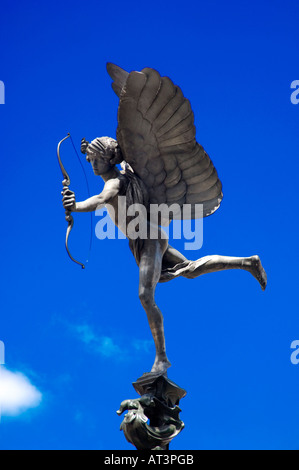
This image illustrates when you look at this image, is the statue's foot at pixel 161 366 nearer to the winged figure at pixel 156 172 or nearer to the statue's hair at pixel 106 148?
the winged figure at pixel 156 172

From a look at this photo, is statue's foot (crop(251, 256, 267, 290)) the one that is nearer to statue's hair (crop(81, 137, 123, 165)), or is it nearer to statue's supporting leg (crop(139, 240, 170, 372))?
statue's supporting leg (crop(139, 240, 170, 372))

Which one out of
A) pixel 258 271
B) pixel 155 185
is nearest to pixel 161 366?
pixel 258 271

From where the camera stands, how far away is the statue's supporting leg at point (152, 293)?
1015cm

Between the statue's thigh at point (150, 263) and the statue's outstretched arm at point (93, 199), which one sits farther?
the statue's thigh at point (150, 263)

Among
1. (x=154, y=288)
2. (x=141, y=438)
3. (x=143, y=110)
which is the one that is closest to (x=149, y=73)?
(x=143, y=110)

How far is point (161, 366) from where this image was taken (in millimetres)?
10062

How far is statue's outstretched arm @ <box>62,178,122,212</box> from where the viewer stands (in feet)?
31.9

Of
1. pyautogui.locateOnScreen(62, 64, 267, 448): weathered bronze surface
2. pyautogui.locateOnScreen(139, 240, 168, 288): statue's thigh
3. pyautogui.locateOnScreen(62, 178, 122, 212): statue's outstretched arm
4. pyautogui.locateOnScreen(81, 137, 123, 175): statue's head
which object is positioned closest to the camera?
pyautogui.locateOnScreen(62, 178, 122, 212): statue's outstretched arm

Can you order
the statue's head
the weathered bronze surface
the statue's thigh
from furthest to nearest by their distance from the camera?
1. the statue's head
2. the statue's thigh
3. the weathered bronze surface

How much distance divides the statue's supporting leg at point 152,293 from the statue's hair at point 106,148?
1.15 m

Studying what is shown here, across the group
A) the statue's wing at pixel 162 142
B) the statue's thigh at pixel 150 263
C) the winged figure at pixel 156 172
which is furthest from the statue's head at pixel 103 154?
the statue's thigh at pixel 150 263

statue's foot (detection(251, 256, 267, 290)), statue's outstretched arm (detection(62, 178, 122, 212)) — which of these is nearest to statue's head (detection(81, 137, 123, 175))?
statue's outstretched arm (detection(62, 178, 122, 212))

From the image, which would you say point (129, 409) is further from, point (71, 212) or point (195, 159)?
point (195, 159)
